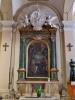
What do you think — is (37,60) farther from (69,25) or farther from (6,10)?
(6,10)

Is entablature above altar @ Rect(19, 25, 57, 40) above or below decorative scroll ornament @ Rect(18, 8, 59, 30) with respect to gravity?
below

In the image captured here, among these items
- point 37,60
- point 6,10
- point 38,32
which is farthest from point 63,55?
point 6,10

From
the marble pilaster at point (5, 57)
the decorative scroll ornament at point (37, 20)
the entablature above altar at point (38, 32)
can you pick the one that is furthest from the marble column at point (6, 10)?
the entablature above altar at point (38, 32)

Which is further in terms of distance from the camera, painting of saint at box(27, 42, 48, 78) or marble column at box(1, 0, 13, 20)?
marble column at box(1, 0, 13, 20)

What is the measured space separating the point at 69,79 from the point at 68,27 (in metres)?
2.40

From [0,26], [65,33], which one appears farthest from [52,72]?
[0,26]

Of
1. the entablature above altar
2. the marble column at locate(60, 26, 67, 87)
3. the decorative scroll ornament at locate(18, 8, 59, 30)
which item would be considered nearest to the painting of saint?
the entablature above altar

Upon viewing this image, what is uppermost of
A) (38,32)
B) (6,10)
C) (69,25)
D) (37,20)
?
(6,10)

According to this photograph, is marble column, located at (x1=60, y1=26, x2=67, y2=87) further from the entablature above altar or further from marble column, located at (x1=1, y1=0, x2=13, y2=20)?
marble column, located at (x1=1, y1=0, x2=13, y2=20)

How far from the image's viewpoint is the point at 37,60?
958cm

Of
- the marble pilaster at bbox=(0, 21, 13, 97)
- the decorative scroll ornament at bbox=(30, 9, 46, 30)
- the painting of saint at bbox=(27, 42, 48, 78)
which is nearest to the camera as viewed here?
the marble pilaster at bbox=(0, 21, 13, 97)

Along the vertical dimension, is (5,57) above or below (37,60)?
above

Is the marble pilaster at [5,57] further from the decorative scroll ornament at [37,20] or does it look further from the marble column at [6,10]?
the decorative scroll ornament at [37,20]

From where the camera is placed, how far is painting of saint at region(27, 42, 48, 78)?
30.8 feet
